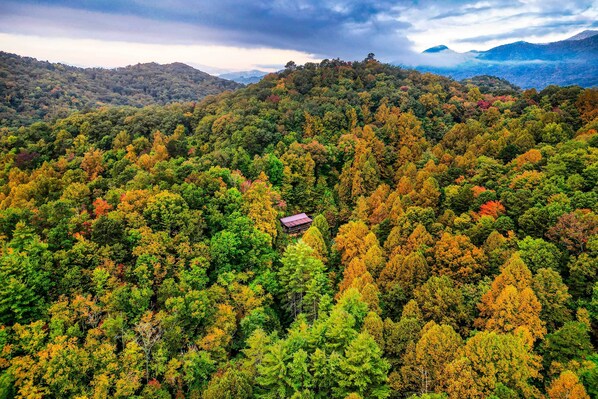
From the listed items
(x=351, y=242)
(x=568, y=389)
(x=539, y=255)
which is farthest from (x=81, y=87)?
(x=568, y=389)

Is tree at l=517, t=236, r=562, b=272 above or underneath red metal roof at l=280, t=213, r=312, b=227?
above

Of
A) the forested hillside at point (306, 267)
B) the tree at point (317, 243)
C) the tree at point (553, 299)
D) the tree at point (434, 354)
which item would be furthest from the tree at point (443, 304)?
the tree at point (317, 243)

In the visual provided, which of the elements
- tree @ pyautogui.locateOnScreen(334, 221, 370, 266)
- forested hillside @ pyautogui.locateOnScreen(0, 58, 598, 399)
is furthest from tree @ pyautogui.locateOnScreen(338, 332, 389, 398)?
tree @ pyautogui.locateOnScreen(334, 221, 370, 266)

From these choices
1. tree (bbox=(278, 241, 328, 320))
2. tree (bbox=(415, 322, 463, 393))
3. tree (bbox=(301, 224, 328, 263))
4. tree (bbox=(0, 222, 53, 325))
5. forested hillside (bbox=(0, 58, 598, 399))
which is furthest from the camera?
tree (bbox=(301, 224, 328, 263))

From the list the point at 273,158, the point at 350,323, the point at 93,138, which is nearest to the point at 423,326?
the point at 350,323

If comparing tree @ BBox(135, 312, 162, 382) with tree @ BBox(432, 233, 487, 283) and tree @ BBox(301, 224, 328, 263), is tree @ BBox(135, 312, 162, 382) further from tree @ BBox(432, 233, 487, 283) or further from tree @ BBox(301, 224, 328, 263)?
tree @ BBox(432, 233, 487, 283)

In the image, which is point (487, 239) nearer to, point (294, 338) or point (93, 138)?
point (294, 338)
